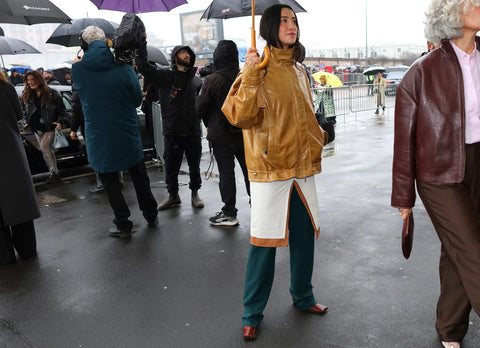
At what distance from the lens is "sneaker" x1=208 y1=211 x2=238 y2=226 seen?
5.42 m

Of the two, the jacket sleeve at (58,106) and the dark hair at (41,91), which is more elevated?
the dark hair at (41,91)

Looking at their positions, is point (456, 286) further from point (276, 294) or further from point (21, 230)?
point (21, 230)

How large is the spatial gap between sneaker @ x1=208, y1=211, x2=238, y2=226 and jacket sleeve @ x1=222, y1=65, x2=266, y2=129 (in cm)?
270

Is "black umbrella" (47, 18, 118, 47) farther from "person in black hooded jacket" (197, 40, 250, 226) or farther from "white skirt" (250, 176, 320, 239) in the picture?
"white skirt" (250, 176, 320, 239)

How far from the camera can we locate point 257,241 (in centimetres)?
299

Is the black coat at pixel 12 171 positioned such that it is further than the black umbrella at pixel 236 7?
No

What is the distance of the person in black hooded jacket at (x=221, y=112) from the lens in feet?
16.8

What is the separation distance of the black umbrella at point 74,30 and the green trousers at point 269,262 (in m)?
8.76

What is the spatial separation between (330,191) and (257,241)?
152 inches

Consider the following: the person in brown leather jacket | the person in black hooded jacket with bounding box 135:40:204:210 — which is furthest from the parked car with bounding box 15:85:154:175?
the person in brown leather jacket

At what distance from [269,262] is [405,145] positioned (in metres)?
1.11

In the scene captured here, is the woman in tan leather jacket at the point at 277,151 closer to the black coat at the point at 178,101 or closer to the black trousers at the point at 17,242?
the black trousers at the point at 17,242

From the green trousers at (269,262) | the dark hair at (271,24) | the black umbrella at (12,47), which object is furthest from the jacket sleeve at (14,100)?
the black umbrella at (12,47)

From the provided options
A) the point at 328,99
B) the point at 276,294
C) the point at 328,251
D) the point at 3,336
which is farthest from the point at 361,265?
the point at 328,99
